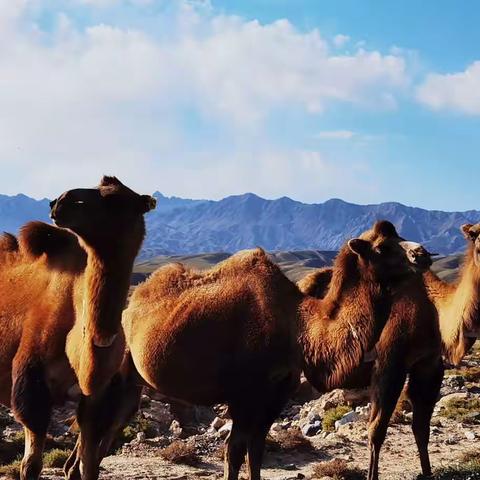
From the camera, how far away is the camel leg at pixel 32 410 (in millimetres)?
5652

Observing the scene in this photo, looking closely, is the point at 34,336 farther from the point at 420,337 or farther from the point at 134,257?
the point at 420,337

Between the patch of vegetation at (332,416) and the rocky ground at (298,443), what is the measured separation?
2 centimetres

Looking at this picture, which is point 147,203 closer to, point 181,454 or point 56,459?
point 181,454

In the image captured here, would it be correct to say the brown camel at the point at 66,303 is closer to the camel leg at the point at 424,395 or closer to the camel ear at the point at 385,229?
the camel ear at the point at 385,229

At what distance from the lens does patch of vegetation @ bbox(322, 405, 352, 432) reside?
45.4 feet

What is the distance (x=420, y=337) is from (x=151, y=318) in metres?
3.69

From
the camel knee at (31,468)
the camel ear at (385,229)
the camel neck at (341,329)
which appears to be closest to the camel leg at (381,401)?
the camel neck at (341,329)

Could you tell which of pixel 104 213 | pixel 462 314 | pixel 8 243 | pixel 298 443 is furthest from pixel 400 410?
pixel 104 213

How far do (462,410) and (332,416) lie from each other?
275 cm

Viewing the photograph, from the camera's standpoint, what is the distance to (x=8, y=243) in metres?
7.23

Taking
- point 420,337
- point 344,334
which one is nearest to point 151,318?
point 344,334

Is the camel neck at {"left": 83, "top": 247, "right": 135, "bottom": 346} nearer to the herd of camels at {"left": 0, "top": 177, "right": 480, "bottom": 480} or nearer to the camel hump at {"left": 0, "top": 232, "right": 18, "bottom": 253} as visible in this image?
the herd of camels at {"left": 0, "top": 177, "right": 480, "bottom": 480}

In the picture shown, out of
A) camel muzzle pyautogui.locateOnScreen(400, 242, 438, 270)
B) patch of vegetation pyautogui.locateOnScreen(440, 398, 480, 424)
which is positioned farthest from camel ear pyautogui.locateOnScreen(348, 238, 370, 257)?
patch of vegetation pyautogui.locateOnScreen(440, 398, 480, 424)

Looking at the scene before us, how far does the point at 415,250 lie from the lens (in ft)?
23.2
